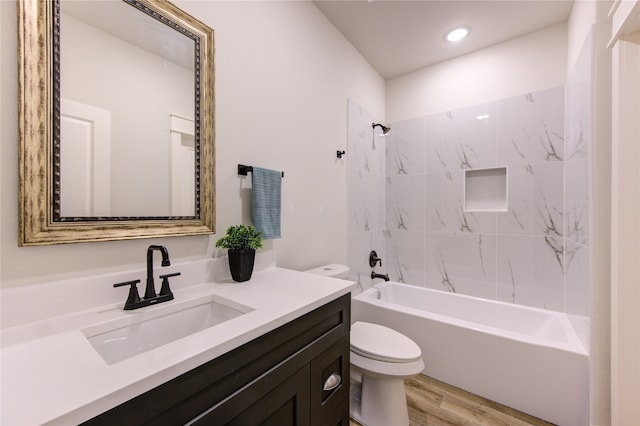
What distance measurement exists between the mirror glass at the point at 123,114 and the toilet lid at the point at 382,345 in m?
1.16

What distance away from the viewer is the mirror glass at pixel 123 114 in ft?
2.83

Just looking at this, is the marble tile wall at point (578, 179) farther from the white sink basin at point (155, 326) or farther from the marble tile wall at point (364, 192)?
the white sink basin at point (155, 326)

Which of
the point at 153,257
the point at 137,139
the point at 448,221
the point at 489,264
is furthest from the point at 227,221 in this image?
the point at 489,264

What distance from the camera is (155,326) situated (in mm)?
917

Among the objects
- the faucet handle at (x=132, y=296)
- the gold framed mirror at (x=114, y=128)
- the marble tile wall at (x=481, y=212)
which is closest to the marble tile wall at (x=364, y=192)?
the marble tile wall at (x=481, y=212)

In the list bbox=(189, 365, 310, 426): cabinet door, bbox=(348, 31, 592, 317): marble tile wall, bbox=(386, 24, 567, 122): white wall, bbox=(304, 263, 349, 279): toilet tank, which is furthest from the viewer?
bbox=(386, 24, 567, 122): white wall

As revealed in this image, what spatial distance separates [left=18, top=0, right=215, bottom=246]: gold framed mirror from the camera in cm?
79

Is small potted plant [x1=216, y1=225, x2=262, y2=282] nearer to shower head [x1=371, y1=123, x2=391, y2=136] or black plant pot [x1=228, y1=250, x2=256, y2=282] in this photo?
black plant pot [x1=228, y1=250, x2=256, y2=282]

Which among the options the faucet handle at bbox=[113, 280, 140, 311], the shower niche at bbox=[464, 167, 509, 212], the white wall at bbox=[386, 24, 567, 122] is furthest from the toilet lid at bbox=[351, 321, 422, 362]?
the white wall at bbox=[386, 24, 567, 122]

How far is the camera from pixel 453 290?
257cm

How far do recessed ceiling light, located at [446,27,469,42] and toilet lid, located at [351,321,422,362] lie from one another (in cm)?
233

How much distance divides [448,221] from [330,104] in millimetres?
1559

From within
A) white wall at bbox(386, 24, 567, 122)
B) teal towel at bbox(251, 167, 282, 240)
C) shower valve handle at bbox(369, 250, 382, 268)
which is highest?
white wall at bbox(386, 24, 567, 122)

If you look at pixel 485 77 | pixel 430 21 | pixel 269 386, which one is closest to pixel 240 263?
pixel 269 386
